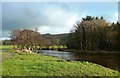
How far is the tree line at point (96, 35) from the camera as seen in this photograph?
89.9 metres

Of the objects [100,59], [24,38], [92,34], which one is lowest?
[100,59]

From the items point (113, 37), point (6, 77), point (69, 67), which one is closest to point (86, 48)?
point (113, 37)

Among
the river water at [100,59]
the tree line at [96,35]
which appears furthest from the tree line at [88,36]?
the river water at [100,59]

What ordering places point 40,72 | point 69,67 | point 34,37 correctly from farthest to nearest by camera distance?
point 34,37 < point 69,67 < point 40,72

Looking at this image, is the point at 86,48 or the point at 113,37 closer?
the point at 113,37

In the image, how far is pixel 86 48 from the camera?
106m

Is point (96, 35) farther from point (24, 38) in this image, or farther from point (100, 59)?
point (100, 59)

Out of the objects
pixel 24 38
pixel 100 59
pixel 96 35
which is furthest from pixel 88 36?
pixel 100 59

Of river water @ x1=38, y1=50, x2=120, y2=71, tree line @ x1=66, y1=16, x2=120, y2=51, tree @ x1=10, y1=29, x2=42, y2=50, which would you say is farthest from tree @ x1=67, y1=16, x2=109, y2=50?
river water @ x1=38, y1=50, x2=120, y2=71

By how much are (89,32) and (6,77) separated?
8453 centimetres

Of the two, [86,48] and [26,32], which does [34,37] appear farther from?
[86,48]

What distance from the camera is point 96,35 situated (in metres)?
98.7

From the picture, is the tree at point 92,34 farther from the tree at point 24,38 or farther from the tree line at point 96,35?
the tree at point 24,38

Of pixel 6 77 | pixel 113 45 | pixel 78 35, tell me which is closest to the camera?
pixel 6 77
